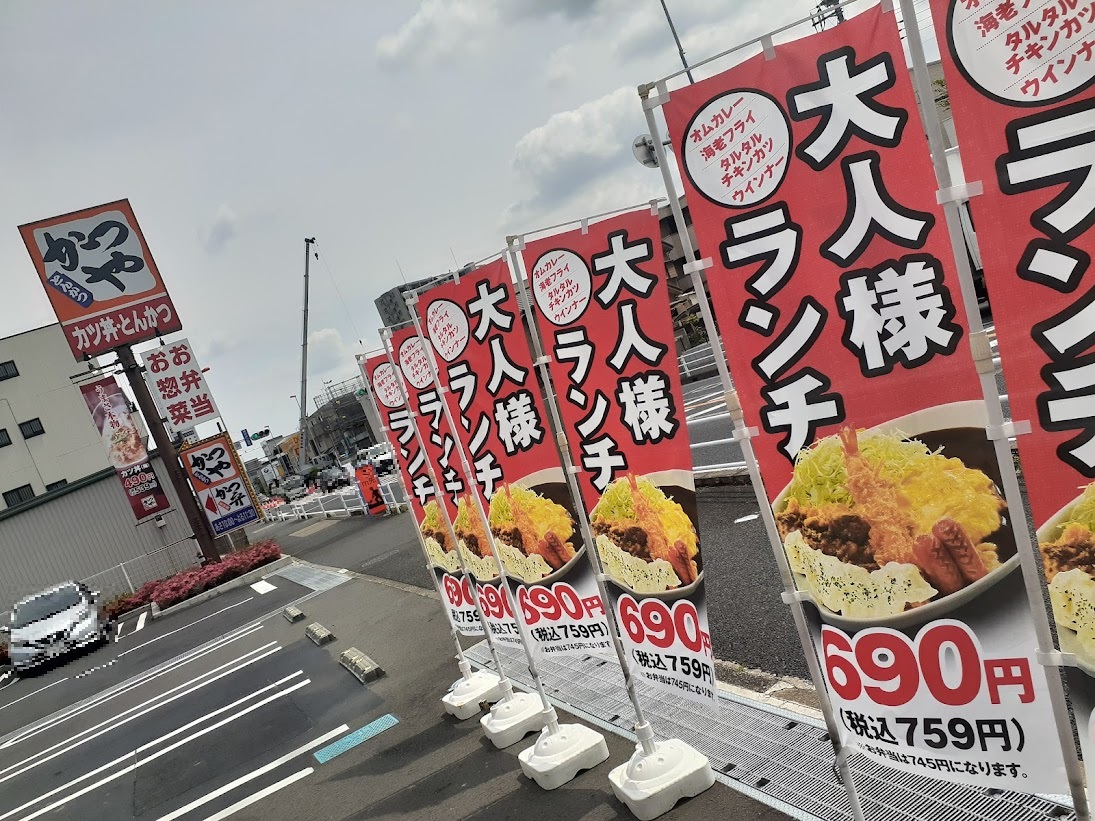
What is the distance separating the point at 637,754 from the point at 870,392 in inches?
133

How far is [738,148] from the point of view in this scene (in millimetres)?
3262

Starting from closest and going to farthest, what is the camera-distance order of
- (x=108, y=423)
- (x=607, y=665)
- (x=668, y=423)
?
1. (x=668, y=423)
2. (x=607, y=665)
3. (x=108, y=423)

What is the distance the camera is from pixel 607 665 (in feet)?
24.7

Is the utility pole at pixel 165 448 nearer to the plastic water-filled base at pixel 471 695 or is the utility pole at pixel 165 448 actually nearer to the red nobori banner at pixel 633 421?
the plastic water-filled base at pixel 471 695

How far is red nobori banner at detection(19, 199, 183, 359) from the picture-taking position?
65.3 feet

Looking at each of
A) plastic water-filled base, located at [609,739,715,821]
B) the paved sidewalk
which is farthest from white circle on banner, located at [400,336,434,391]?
plastic water-filled base, located at [609,739,715,821]

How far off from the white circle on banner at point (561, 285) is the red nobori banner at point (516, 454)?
1.88 feet

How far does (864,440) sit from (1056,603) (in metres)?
0.89

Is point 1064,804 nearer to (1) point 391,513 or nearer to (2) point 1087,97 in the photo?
(2) point 1087,97

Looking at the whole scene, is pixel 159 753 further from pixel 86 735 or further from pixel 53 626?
pixel 53 626

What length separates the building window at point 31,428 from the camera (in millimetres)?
36188

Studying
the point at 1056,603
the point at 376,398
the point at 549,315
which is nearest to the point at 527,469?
the point at 549,315

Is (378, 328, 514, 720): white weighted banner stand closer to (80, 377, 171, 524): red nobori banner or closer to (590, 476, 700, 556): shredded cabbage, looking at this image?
(590, 476, 700, 556): shredded cabbage

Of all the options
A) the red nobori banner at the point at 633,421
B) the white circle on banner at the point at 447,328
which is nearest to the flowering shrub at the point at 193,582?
the white circle on banner at the point at 447,328
